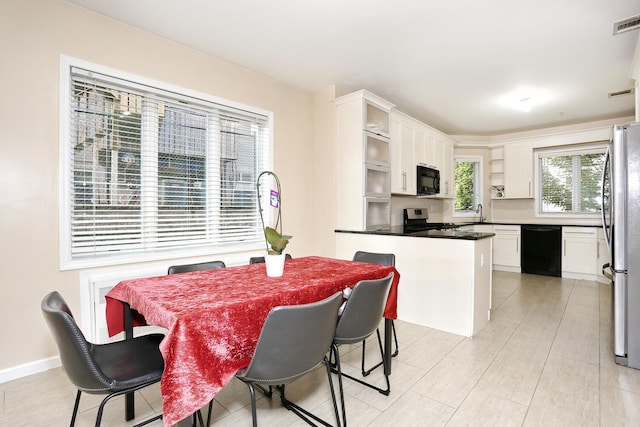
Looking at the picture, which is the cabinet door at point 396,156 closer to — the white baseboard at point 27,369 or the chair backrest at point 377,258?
the chair backrest at point 377,258

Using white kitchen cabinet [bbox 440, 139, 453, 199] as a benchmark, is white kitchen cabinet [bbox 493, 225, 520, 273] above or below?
below

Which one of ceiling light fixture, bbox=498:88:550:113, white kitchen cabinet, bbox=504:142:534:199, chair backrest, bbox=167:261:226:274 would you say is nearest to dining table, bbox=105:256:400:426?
chair backrest, bbox=167:261:226:274

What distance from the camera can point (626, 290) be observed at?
2432mm

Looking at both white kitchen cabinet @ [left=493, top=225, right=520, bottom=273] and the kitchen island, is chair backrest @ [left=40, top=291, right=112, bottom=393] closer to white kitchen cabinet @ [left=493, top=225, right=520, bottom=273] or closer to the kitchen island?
the kitchen island

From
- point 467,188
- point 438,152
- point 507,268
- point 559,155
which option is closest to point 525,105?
point 438,152

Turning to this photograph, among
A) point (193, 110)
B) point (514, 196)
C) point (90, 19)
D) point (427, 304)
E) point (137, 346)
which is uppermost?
point (90, 19)

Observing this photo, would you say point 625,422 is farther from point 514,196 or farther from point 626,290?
point 514,196

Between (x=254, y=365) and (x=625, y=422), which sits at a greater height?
(x=254, y=365)

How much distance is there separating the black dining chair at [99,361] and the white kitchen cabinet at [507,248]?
239 inches

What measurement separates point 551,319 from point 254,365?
3.56 metres

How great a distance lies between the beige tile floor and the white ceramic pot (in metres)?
0.81

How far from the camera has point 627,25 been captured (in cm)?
269

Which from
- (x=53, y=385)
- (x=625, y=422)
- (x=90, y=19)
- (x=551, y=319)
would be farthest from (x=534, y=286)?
(x=90, y=19)

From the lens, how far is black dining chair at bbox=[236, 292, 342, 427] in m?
1.26
